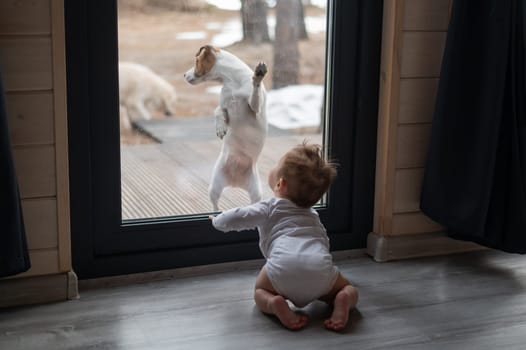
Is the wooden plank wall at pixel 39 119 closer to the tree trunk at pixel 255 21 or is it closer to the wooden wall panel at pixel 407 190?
the tree trunk at pixel 255 21

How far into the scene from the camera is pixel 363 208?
8.61 ft

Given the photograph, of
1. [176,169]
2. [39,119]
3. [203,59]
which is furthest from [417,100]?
[39,119]

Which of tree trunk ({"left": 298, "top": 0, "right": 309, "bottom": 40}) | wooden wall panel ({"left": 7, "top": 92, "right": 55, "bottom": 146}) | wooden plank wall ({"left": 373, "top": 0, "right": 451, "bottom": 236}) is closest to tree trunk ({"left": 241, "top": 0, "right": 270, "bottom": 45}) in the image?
tree trunk ({"left": 298, "top": 0, "right": 309, "bottom": 40})

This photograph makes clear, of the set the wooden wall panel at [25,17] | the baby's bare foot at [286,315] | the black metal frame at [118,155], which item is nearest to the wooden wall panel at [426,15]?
the black metal frame at [118,155]

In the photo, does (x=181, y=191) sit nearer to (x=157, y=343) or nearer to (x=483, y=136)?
(x=157, y=343)

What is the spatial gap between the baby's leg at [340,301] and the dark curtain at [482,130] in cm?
57

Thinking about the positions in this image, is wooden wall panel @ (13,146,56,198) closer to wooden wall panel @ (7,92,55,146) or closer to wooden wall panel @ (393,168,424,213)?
wooden wall panel @ (7,92,55,146)

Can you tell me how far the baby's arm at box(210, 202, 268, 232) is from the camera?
2.13 m

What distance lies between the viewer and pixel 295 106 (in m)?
2.52

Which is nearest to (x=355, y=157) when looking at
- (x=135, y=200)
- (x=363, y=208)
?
(x=363, y=208)

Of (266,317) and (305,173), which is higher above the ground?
(305,173)

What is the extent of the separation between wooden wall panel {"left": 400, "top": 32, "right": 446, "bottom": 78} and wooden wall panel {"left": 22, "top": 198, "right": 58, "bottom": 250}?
1.21 metres

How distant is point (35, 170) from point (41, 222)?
0.16m

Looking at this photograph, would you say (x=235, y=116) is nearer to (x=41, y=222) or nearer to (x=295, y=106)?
(x=295, y=106)
